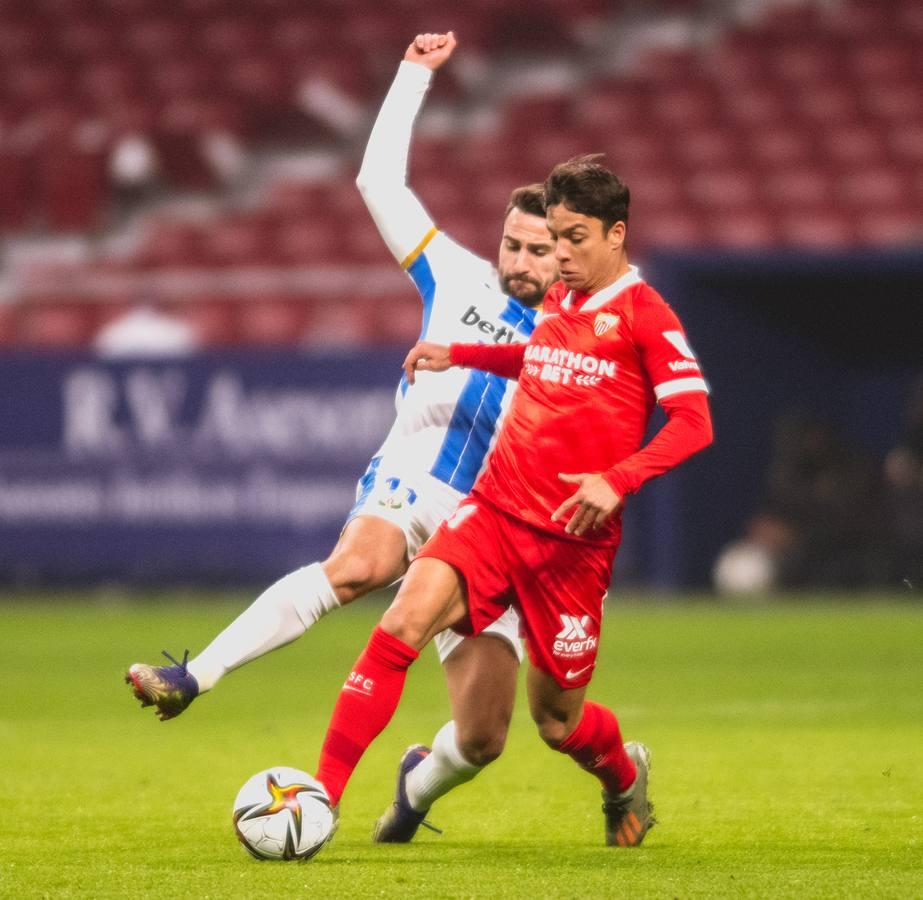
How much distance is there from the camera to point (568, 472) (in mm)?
5363

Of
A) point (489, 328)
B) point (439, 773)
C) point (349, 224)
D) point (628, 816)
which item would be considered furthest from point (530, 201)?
point (349, 224)

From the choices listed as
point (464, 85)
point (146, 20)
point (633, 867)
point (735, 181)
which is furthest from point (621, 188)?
point (146, 20)

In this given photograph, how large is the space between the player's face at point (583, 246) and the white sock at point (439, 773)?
1.36m

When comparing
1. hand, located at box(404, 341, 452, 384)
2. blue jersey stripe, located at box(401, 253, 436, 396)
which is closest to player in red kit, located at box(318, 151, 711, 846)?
hand, located at box(404, 341, 452, 384)

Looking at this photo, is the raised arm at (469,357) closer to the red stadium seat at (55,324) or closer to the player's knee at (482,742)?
the player's knee at (482,742)

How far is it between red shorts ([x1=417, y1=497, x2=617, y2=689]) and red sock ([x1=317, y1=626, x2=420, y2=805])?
0.26 metres

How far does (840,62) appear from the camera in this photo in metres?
18.5

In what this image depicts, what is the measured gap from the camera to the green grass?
4.92 metres

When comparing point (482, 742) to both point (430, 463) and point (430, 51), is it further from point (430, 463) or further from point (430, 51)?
point (430, 51)

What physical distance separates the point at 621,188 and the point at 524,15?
1533cm

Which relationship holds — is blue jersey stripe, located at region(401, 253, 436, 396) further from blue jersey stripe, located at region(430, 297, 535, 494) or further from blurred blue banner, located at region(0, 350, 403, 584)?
blurred blue banner, located at region(0, 350, 403, 584)

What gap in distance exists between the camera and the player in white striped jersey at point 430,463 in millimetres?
5676

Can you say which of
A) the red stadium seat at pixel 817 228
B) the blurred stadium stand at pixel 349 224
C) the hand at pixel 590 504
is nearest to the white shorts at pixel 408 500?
the hand at pixel 590 504

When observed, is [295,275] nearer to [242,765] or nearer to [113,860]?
[242,765]
